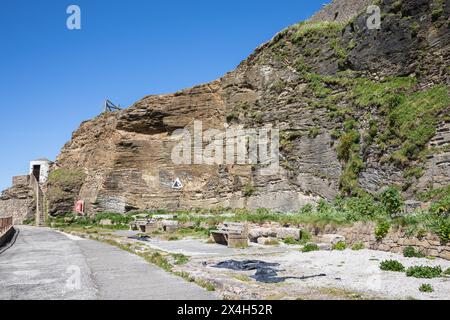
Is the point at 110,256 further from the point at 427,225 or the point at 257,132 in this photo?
the point at 257,132

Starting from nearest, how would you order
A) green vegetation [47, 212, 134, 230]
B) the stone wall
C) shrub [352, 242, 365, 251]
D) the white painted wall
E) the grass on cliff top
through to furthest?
shrub [352, 242, 365, 251] → the grass on cliff top → green vegetation [47, 212, 134, 230] → the stone wall → the white painted wall

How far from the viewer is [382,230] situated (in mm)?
13219

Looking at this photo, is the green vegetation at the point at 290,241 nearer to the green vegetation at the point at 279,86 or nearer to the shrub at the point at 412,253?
the shrub at the point at 412,253

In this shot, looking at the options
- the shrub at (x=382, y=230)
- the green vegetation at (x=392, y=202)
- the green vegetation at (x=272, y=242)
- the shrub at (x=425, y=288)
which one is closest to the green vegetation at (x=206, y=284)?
the shrub at (x=425, y=288)

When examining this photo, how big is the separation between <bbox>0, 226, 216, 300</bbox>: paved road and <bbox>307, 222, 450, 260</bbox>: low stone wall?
22.5 feet

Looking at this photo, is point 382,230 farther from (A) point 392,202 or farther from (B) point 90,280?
(B) point 90,280

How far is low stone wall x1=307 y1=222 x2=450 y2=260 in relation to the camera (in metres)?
11.1

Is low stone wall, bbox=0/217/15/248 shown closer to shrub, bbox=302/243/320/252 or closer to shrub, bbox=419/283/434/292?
shrub, bbox=302/243/320/252

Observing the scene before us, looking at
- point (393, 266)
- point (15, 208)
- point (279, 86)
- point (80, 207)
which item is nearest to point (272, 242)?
point (393, 266)

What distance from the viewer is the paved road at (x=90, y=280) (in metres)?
7.38

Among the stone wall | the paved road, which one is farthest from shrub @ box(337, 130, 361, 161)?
the stone wall

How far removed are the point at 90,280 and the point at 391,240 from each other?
29.2 feet
